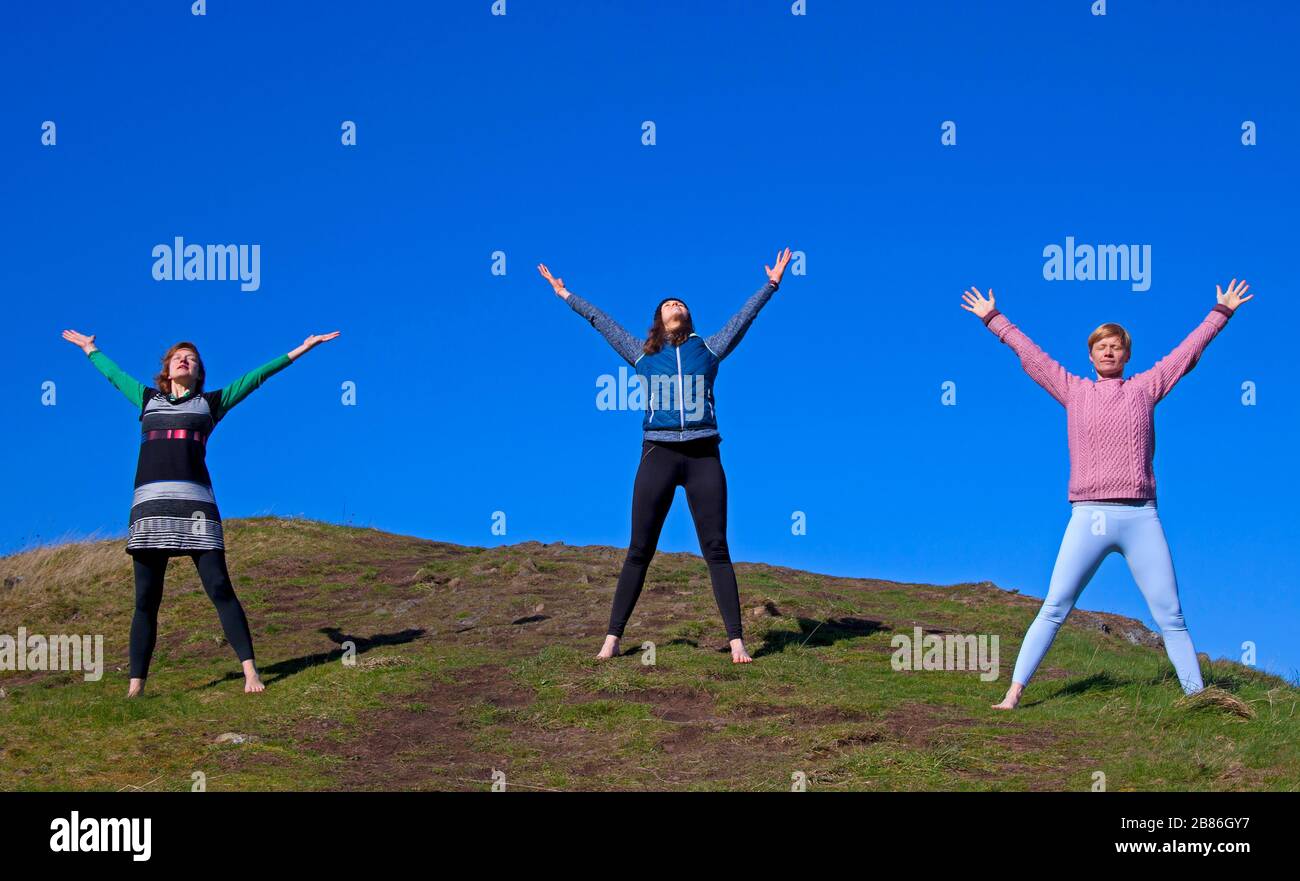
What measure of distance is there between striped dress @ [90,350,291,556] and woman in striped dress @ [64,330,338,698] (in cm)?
1

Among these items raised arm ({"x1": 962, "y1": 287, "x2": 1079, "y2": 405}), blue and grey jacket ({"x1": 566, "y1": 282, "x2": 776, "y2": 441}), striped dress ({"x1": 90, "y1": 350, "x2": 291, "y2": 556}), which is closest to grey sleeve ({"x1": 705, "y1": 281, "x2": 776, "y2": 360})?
blue and grey jacket ({"x1": 566, "y1": 282, "x2": 776, "y2": 441})

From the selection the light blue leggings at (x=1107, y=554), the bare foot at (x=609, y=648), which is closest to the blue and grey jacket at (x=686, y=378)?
the bare foot at (x=609, y=648)

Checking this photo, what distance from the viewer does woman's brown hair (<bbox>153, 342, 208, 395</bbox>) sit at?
12729 millimetres

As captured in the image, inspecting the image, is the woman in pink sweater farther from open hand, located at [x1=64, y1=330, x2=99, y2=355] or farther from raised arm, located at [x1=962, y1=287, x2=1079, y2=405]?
open hand, located at [x1=64, y1=330, x2=99, y2=355]

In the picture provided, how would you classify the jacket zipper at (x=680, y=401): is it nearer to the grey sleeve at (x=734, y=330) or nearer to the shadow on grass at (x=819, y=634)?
the grey sleeve at (x=734, y=330)

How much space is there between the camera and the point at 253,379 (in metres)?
12.7

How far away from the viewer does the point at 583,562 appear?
21.3 metres

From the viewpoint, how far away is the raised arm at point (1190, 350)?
10.8 metres

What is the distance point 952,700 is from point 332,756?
5.77m
